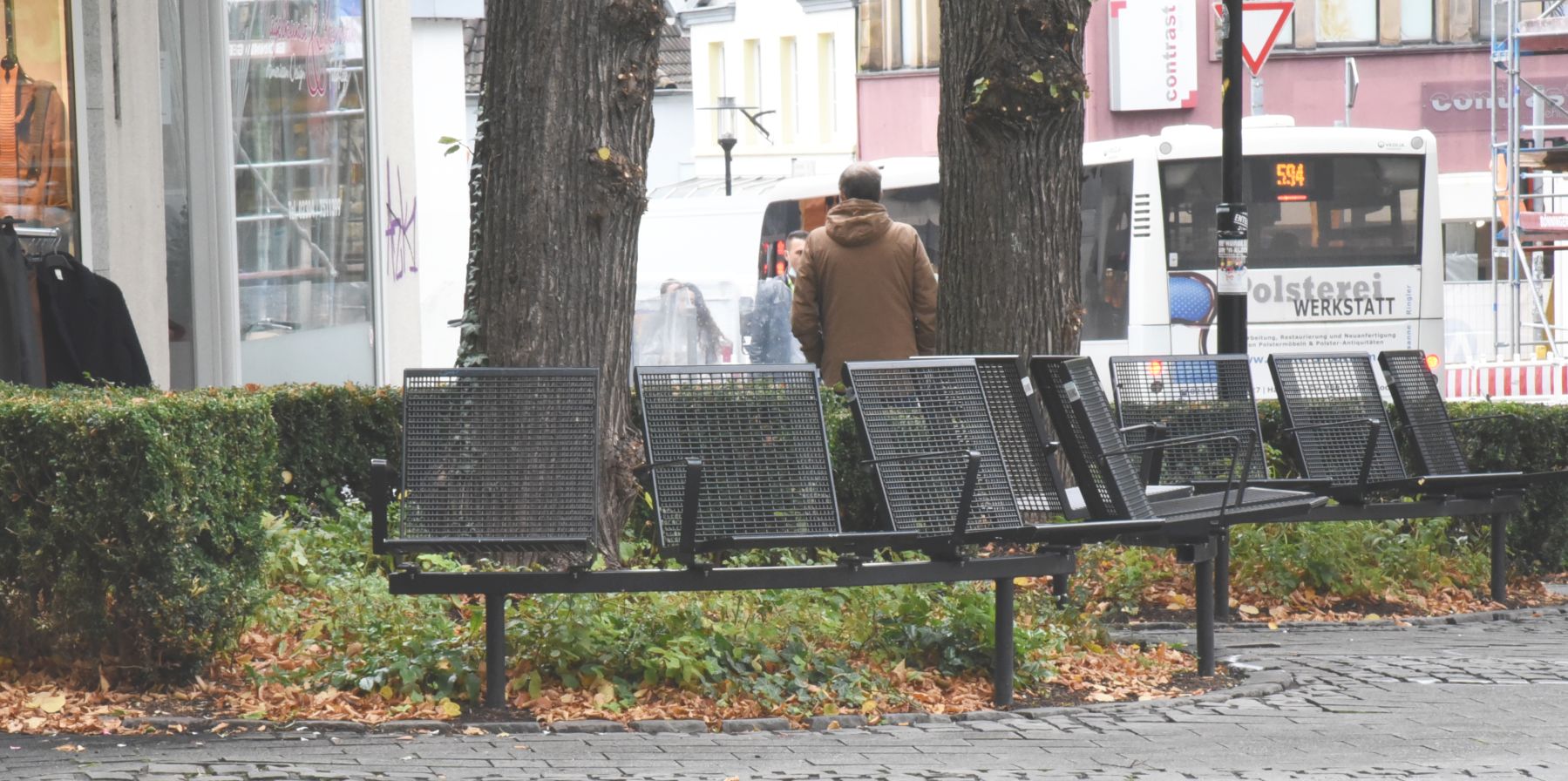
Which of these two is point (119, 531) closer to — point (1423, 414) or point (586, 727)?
point (586, 727)

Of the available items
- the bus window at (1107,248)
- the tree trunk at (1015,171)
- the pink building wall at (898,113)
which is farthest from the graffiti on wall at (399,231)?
the pink building wall at (898,113)

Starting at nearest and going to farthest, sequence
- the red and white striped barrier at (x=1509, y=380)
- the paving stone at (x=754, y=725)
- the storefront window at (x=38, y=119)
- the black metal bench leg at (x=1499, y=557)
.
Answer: the paving stone at (x=754, y=725) < the black metal bench leg at (x=1499, y=557) < the storefront window at (x=38, y=119) < the red and white striped barrier at (x=1509, y=380)

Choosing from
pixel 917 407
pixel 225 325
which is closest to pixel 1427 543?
pixel 917 407

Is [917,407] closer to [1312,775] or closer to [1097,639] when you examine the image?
[1097,639]

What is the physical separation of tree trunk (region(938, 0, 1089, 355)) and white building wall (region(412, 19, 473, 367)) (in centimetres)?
2014

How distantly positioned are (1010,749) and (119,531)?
2.88 metres

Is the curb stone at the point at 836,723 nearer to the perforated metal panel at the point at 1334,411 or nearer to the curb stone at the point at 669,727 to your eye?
the curb stone at the point at 669,727

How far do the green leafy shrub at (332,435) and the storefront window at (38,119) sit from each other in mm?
2890

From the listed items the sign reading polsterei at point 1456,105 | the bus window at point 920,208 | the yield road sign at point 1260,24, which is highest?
the sign reading polsterei at point 1456,105

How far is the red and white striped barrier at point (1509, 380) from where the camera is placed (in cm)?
2206

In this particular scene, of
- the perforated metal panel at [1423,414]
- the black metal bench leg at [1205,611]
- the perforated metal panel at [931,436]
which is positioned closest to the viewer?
the perforated metal panel at [931,436]

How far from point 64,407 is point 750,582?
226cm

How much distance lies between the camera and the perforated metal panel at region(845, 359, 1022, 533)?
676cm

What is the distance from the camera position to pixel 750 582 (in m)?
6.30
